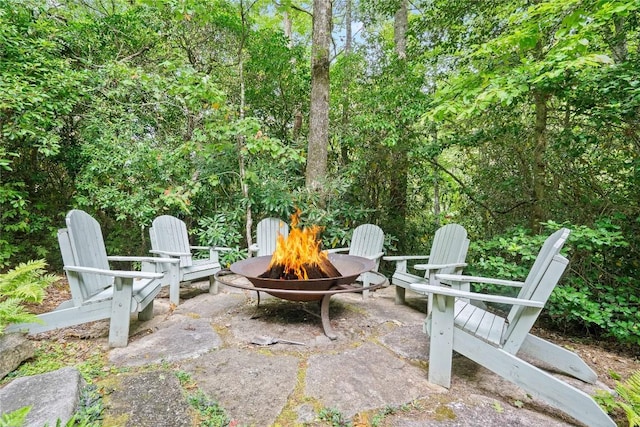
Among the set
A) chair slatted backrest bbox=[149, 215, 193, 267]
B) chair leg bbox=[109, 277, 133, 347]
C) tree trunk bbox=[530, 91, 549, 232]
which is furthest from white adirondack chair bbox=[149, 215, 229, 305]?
tree trunk bbox=[530, 91, 549, 232]

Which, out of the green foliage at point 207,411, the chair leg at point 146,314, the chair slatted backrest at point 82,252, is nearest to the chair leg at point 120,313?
the chair slatted backrest at point 82,252

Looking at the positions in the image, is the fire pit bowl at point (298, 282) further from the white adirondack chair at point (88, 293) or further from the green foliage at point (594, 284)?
the green foliage at point (594, 284)

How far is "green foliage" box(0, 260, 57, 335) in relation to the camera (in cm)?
197

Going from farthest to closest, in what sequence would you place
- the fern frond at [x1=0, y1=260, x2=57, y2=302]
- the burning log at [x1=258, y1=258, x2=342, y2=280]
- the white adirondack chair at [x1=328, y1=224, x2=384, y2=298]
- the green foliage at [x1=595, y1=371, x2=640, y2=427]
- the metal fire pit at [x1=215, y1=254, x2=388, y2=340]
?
1. the white adirondack chair at [x1=328, y1=224, x2=384, y2=298]
2. the burning log at [x1=258, y1=258, x2=342, y2=280]
3. the metal fire pit at [x1=215, y1=254, x2=388, y2=340]
4. the fern frond at [x1=0, y1=260, x2=57, y2=302]
5. the green foliage at [x1=595, y1=371, x2=640, y2=427]

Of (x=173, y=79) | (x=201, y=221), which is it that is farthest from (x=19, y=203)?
(x=173, y=79)

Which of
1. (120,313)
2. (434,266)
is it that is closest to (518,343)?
(434,266)

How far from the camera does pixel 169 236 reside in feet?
11.9

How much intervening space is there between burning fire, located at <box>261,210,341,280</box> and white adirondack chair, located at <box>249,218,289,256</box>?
118cm

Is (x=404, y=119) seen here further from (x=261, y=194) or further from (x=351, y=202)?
(x=261, y=194)

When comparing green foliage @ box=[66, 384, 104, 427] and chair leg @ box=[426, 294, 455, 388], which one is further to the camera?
chair leg @ box=[426, 294, 455, 388]

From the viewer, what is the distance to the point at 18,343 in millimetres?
2000

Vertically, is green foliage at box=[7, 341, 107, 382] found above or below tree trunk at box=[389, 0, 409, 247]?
below

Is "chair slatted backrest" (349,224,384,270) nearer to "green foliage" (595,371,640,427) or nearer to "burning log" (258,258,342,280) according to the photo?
"burning log" (258,258,342,280)

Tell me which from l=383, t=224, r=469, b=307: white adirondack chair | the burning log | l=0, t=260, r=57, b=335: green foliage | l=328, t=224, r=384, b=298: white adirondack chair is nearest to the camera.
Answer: l=0, t=260, r=57, b=335: green foliage
